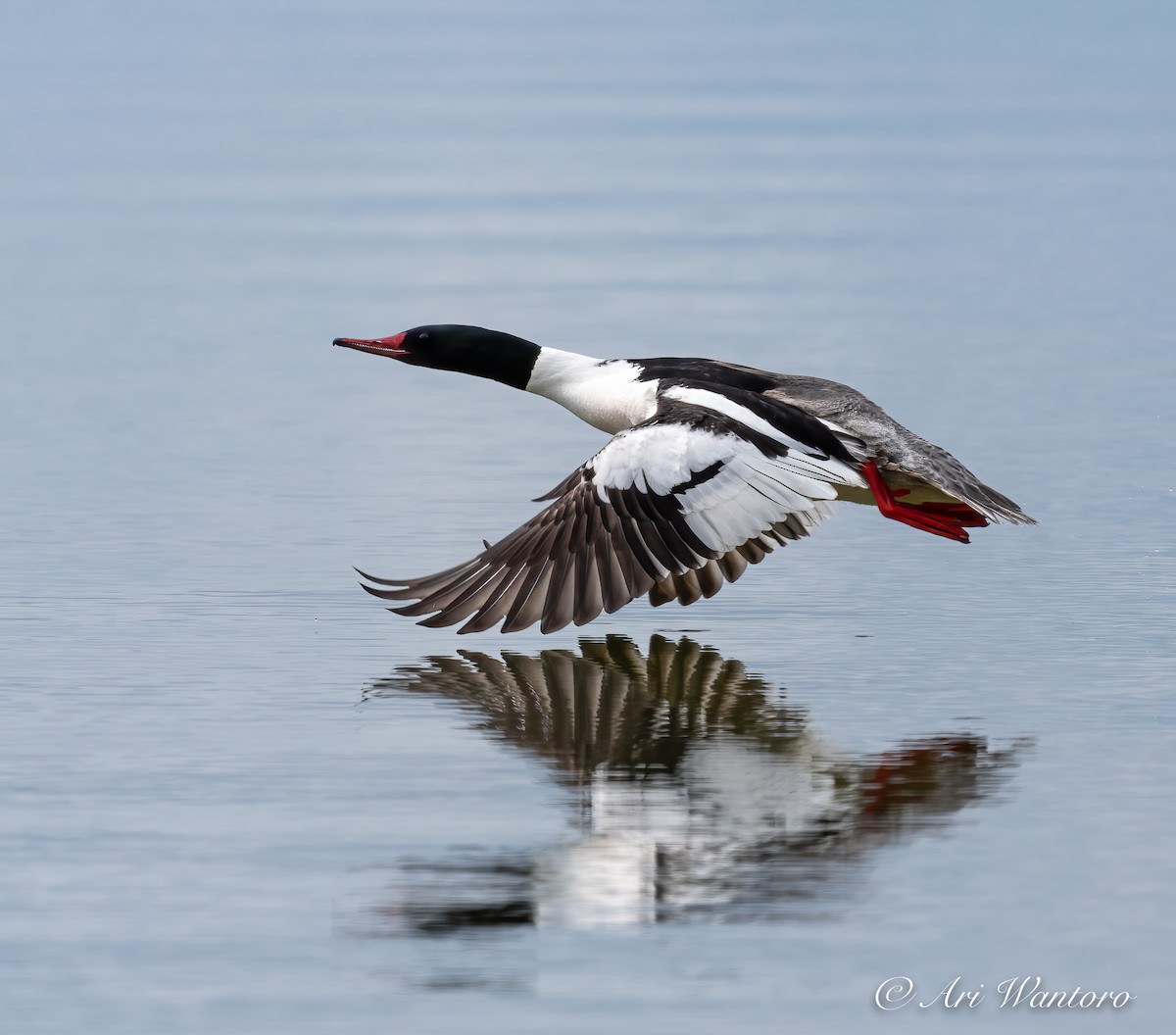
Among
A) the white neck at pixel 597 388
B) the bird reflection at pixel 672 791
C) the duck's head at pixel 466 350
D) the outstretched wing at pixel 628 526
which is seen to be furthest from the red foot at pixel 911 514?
the duck's head at pixel 466 350

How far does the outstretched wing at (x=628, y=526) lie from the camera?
8.14 meters

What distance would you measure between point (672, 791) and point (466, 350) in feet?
15.2

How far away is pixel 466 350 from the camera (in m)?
10.8

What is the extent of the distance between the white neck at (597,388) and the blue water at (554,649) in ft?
2.39

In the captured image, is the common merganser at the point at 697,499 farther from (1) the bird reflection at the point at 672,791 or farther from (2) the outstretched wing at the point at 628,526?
(1) the bird reflection at the point at 672,791

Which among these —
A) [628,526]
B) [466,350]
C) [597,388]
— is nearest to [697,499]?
[628,526]

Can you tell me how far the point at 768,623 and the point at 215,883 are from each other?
3.48 meters

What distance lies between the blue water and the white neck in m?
0.73

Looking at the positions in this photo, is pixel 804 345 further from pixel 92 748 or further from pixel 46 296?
pixel 92 748

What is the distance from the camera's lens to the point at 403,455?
11922 mm

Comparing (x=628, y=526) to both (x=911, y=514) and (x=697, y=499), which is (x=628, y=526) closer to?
(x=697, y=499)

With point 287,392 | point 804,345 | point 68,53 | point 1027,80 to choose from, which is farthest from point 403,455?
point 68,53

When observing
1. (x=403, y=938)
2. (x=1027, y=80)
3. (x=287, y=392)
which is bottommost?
(x=403, y=938)

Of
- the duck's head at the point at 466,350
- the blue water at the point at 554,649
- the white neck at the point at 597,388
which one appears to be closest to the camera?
the blue water at the point at 554,649
